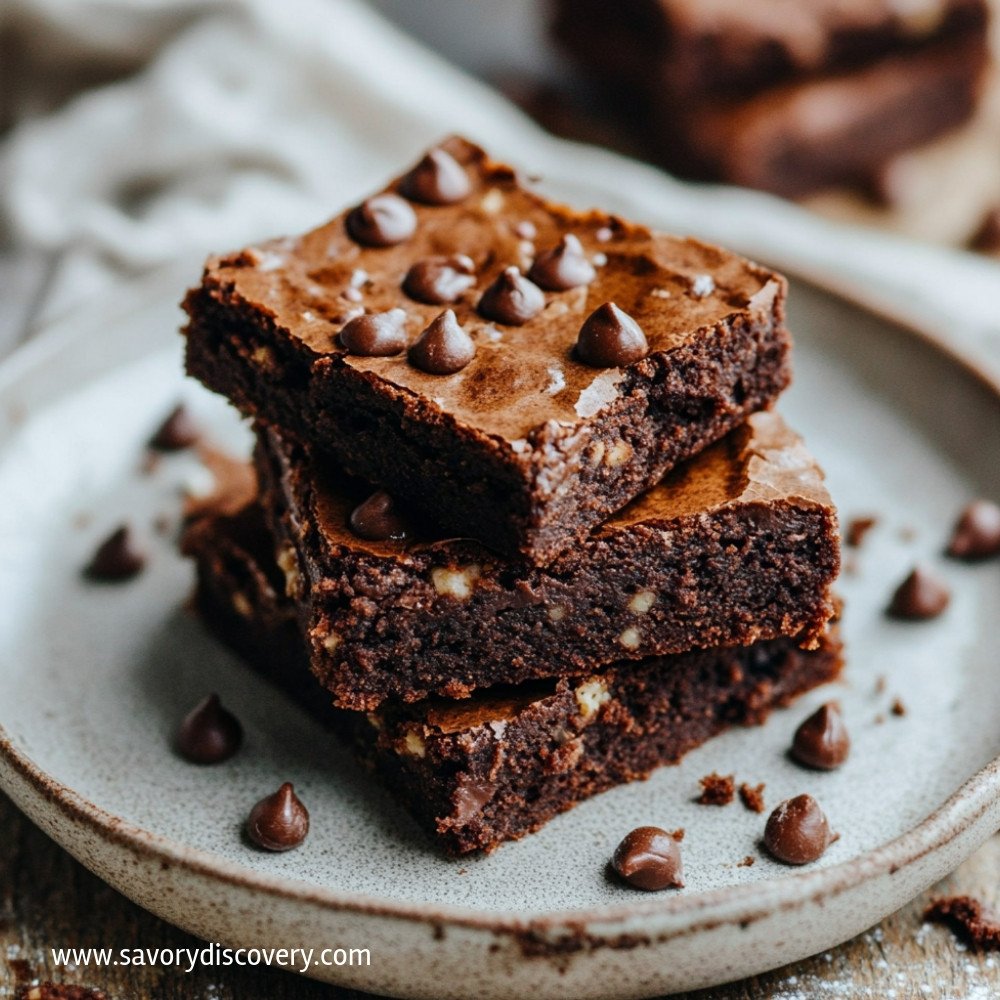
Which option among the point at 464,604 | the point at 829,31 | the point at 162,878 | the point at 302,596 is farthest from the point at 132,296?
the point at 829,31

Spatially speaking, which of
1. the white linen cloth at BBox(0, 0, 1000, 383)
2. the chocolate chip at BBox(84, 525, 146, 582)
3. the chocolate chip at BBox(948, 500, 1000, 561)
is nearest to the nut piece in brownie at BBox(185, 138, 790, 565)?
the chocolate chip at BBox(84, 525, 146, 582)

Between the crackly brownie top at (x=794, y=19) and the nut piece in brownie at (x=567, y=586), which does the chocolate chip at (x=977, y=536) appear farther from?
the crackly brownie top at (x=794, y=19)

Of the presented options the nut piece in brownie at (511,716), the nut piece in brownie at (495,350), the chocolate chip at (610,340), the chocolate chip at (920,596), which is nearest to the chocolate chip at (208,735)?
the nut piece in brownie at (511,716)

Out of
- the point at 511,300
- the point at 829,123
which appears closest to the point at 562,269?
the point at 511,300

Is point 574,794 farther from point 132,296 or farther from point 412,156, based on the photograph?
point 412,156

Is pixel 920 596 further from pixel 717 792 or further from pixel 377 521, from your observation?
pixel 377 521

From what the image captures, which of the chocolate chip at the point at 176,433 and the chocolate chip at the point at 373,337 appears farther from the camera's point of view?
the chocolate chip at the point at 176,433

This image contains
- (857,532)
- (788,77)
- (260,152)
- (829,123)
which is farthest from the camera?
(829,123)
